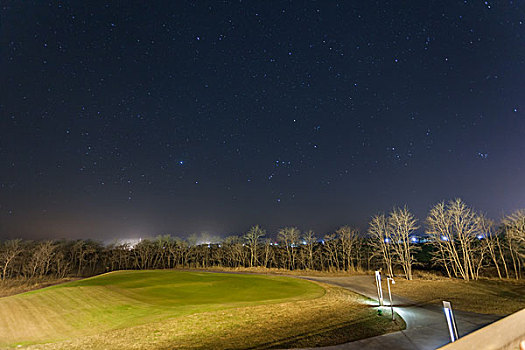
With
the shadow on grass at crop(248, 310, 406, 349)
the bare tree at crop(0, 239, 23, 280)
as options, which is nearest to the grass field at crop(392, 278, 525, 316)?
the shadow on grass at crop(248, 310, 406, 349)

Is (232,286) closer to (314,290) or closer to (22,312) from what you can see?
(314,290)

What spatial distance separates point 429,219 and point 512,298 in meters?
13.7

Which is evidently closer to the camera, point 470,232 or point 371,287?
point 371,287

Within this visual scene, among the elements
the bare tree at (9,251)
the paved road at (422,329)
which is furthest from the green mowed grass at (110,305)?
the bare tree at (9,251)

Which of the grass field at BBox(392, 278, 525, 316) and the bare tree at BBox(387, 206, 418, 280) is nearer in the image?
the grass field at BBox(392, 278, 525, 316)

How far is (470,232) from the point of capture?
89.1ft

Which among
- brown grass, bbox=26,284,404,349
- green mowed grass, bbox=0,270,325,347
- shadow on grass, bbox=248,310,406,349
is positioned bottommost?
green mowed grass, bbox=0,270,325,347

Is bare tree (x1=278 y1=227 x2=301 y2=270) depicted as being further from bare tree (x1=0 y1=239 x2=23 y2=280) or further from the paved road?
bare tree (x1=0 y1=239 x2=23 y2=280)

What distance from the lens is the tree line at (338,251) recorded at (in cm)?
2809

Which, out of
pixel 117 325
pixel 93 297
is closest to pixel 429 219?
pixel 117 325

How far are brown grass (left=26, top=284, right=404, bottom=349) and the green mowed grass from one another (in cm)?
151

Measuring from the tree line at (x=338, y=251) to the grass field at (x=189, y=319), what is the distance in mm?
15062

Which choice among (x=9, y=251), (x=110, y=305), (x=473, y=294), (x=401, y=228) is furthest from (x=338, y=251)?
(x=9, y=251)

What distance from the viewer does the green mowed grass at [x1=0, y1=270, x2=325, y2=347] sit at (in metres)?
13.8
